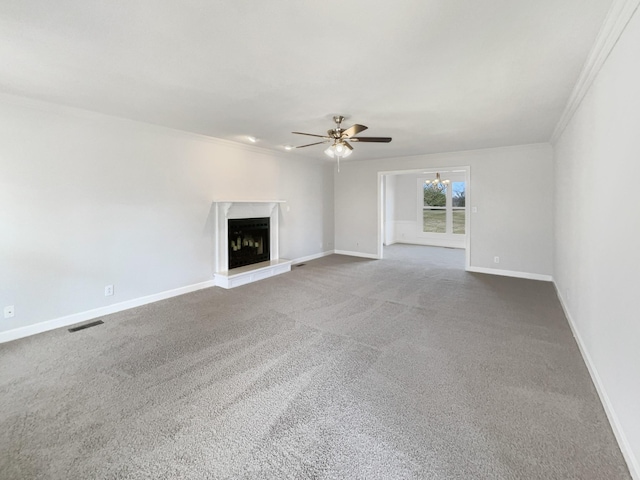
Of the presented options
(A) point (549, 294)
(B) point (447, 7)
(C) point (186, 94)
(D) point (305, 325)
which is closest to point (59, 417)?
(D) point (305, 325)

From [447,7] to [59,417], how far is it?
11.6 ft

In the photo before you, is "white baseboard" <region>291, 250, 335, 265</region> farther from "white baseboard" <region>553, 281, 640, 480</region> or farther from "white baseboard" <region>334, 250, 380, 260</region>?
"white baseboard" <region>553, 281, 640, 480</region>

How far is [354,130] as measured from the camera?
11.1 ft

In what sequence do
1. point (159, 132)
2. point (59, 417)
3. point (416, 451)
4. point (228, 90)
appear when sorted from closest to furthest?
point (416, 451) < point (59, 417) < point (228, 90) < point (159, 132)

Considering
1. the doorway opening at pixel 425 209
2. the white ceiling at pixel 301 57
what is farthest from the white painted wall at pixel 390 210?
the white ceiling at pixel 301 57

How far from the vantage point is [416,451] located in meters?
1.66

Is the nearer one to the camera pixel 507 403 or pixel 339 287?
pixel 507 403

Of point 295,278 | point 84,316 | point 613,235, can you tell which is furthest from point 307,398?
point 295,278

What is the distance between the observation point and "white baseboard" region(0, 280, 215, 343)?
A: 10.3ft

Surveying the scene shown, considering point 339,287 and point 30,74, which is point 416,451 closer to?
point 339,287

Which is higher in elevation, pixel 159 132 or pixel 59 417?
pixel 159 132

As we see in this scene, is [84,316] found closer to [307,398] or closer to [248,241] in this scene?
[248,241]

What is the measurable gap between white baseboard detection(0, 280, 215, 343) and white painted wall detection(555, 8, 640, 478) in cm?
489

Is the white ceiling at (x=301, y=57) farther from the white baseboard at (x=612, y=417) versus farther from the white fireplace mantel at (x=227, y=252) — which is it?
the white baseboard at (x=612, y=417)
